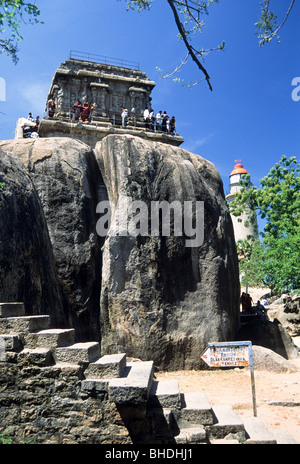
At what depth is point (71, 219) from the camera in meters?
10.3

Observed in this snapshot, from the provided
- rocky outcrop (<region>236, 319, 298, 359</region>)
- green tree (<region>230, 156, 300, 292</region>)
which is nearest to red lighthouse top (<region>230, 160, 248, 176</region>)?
green tree (<region>230, 156, 300, 292</region>)

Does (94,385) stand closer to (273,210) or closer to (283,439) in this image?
(283,439)

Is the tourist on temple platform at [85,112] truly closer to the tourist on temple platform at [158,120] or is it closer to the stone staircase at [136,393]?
the tourist on temple platform at [158,120]

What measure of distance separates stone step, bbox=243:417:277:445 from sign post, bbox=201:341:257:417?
93 centimetres

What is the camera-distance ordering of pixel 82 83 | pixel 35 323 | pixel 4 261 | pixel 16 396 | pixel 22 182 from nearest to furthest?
1. pixel 16 396
2. pixel 35 323
3. pixel 4 261
4. pixel 22 182
5. pixel 82 83

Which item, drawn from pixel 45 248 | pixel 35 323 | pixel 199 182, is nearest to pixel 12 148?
pixel 45 248

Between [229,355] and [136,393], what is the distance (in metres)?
2.18

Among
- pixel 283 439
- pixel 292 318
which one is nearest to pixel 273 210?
pixel 292 318

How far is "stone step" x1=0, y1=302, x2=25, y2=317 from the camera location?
4.89m
